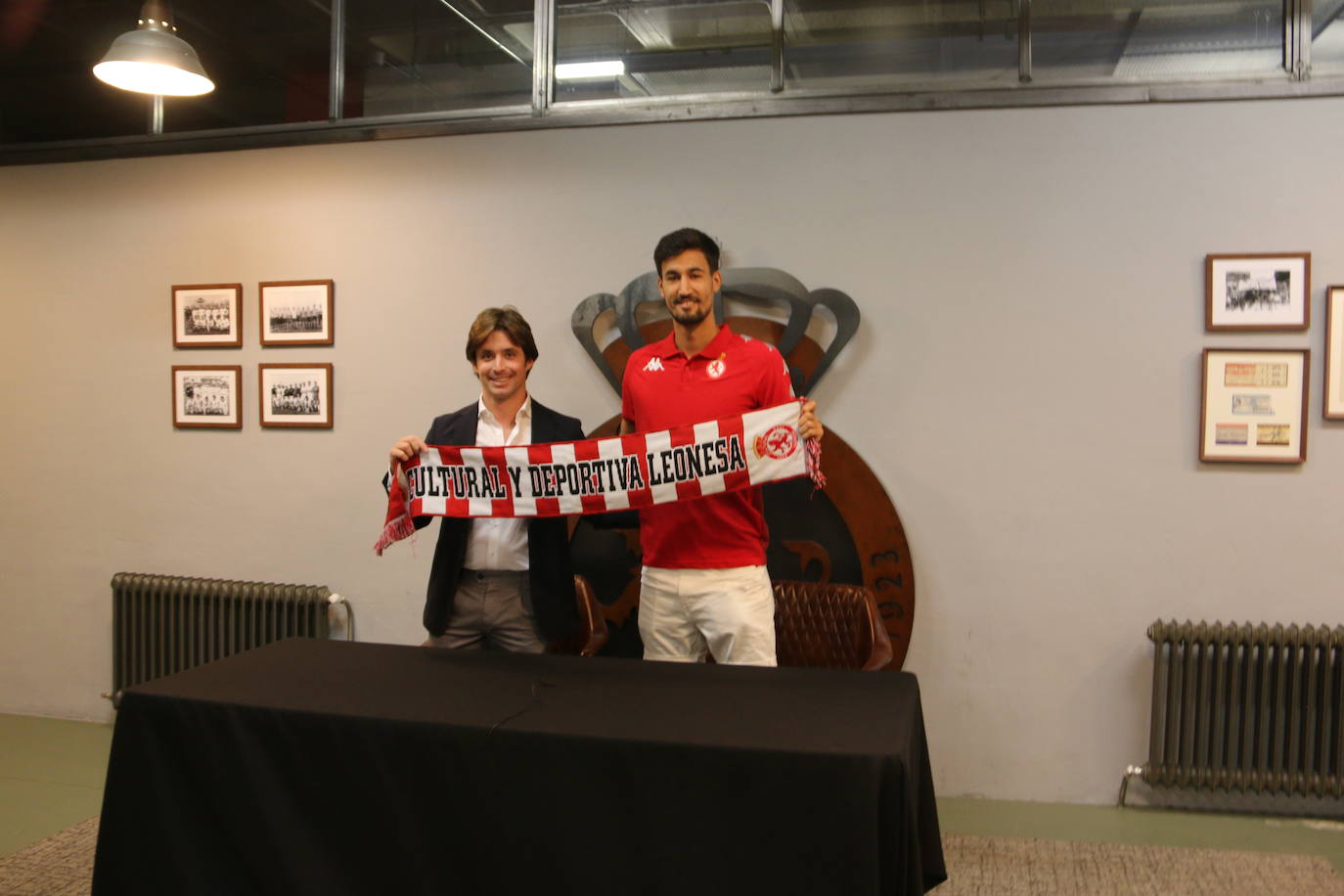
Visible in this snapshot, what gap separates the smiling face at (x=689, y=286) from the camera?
113 inches

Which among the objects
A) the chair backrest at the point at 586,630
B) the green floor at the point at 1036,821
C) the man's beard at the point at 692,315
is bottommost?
the green floor at the point at 1036,821

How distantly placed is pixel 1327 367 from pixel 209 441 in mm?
4382

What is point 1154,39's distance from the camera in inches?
143

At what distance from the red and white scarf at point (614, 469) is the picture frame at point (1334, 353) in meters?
1.93

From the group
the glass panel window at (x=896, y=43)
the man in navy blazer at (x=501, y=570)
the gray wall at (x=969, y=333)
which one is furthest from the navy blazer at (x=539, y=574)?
the glass panel window at (x=896, y=43)

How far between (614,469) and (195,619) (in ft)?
8.30

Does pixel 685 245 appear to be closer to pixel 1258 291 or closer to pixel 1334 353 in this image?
pixel 1258 291

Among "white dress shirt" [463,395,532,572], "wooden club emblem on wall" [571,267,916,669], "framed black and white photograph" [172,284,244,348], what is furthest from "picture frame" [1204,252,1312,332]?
"framed black and white photograph" [172,284,244,348]

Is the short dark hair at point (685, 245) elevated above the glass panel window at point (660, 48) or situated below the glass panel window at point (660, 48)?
below

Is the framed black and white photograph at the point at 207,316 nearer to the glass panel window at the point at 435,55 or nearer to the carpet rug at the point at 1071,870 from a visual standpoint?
the glass panel window at the point at 435,55

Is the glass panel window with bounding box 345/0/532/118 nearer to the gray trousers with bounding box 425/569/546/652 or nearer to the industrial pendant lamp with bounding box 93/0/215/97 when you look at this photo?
the industrial pendant lamp with bounding box 93/0/215/97

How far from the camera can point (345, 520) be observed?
4.36 metres

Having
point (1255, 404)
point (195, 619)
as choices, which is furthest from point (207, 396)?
point (1255, 404)

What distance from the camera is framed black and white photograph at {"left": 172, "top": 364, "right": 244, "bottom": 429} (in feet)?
14.7
